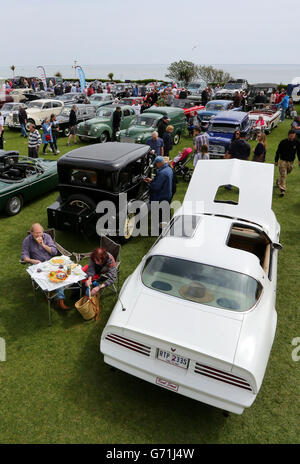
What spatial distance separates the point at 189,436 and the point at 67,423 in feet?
4.76

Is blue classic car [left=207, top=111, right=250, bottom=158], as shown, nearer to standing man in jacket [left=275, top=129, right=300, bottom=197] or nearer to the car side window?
standing man in jacket [left=275, top=129, right=300, bottom=197]

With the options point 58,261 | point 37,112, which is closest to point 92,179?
point 58,261

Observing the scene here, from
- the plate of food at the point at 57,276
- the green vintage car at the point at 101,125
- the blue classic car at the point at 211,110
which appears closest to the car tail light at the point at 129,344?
the plate of food at the point at 57,276

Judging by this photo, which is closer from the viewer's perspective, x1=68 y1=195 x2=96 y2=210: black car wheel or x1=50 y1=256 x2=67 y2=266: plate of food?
x1=50 y1=256 x2=67 y2=266: plate of food

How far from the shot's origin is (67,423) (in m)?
3.73

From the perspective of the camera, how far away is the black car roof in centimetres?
663

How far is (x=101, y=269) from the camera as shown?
17.8 ft

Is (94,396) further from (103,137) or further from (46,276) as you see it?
(103,137)

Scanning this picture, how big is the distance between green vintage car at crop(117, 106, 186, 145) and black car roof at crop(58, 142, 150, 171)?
5947mm

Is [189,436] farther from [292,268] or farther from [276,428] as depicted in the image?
[292,268]

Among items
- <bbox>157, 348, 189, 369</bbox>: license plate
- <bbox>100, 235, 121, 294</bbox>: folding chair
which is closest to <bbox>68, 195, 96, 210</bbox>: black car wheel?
<bbox>100, 235, 121, 294</bbox>: folding chair

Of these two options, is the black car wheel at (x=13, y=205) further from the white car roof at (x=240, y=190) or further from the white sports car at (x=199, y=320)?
the white sports car at (x=199, y=320)

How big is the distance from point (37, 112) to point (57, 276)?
15.9 m

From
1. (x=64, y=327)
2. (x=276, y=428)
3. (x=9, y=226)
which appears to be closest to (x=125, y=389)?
(x=64, y=327)
